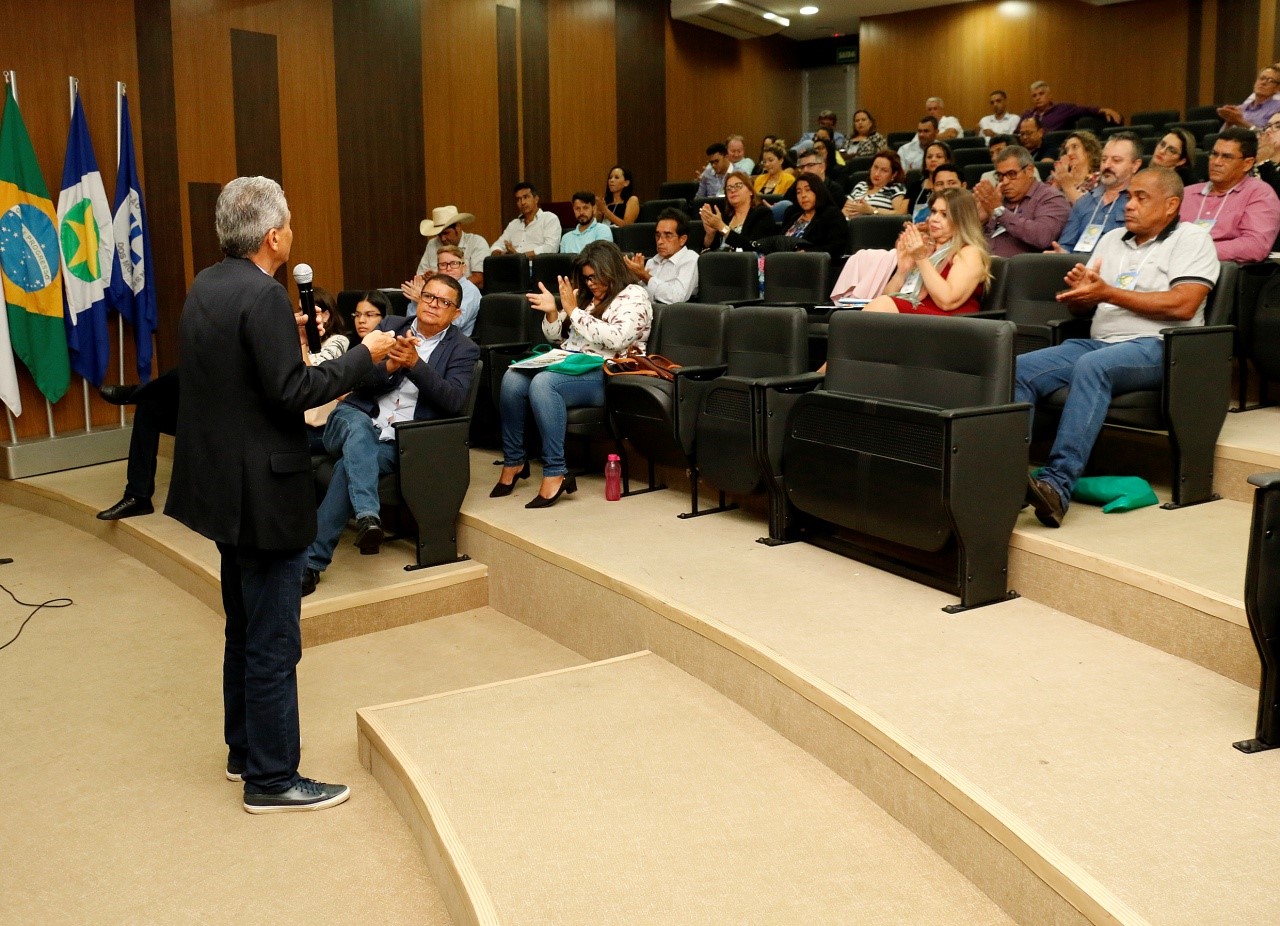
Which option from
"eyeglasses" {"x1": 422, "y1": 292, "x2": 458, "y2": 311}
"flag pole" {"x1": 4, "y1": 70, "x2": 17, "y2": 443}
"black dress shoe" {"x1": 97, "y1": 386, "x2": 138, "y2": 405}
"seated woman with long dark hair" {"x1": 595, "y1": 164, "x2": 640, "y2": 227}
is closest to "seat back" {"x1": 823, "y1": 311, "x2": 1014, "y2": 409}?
"eyeglasses" {"x1": 422, "y1": 292, "x2": 458, "y2": 311}

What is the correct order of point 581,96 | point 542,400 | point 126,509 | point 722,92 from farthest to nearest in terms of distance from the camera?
point 722,92 → point 581,96 → point 126,509 → point 542,400

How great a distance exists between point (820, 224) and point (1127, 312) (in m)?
2.41

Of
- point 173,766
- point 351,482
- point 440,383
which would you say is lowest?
point 173,766

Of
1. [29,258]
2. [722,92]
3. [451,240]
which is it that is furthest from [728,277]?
[722,92]

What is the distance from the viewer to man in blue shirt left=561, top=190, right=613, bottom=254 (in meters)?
7.05

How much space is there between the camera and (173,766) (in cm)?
275

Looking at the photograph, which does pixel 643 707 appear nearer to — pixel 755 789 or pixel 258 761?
pixel 755 789

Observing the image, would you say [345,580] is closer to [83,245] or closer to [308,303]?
[308,303]

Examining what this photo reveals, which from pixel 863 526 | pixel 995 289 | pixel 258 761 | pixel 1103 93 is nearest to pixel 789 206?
pixel 995 289

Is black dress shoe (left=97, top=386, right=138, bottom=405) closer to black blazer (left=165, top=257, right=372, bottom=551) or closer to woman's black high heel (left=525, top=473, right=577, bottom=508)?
woman's black high heel (left=525, top=473, right=577, bottom=508)

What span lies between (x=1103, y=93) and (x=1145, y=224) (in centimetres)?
901

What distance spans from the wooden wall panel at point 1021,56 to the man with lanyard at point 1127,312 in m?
8.73

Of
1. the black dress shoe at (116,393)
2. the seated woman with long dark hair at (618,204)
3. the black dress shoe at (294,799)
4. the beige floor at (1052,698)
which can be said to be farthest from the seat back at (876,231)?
the black dress shoe at (294,799)

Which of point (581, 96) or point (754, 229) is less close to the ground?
point (581, 96)
